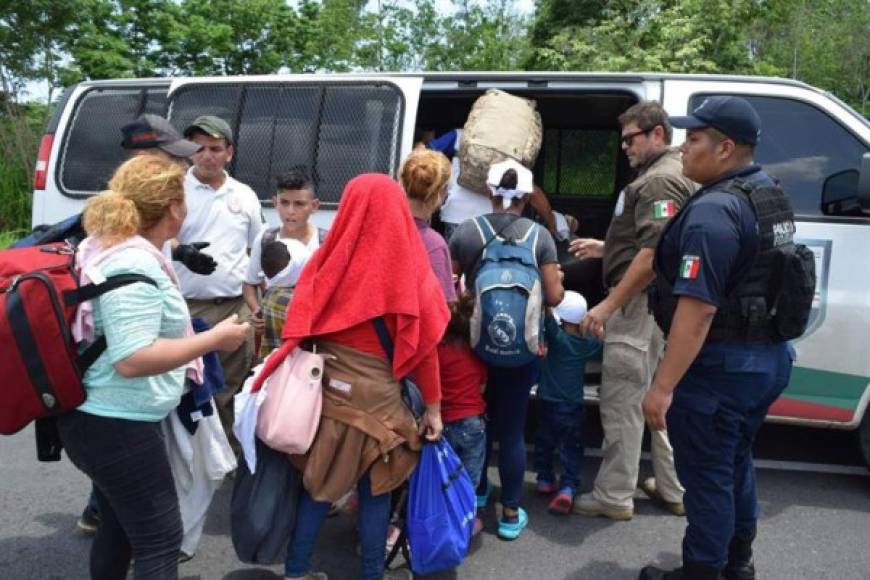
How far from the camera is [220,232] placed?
375 centimetres

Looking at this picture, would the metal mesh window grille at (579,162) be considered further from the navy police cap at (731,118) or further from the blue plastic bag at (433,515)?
the blue plastic bag at (433,515)

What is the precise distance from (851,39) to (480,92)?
23.7m

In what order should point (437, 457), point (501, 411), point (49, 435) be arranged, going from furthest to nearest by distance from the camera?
point (501, 411), point (437, 457), point (49, 435)

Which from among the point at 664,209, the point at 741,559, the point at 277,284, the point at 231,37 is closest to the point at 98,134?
the point at 277,284

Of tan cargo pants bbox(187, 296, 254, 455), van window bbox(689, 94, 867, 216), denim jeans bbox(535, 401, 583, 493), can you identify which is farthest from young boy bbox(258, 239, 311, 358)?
van window bbox(689, 94, 867, 216)

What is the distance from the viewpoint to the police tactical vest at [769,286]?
2.69 m

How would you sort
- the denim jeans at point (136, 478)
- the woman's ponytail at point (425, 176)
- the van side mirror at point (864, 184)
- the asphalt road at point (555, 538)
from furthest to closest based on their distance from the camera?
the van side mirror at point (864, 184)
the asphalt road at point (555, 538)
the woman's ponytail at point (425, 176)
the denim jeans at point (136, 478)

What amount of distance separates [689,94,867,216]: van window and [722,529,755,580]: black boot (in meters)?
1.74

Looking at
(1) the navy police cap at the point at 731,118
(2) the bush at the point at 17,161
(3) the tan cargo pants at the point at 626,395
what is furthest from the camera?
(2) the bush at the point at 17,161

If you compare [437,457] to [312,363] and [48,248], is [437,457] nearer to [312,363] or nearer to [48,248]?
[312,363]

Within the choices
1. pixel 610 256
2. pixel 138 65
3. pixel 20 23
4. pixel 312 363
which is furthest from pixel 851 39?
pixel 312 363

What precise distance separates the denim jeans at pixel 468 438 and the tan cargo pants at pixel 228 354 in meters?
1.23

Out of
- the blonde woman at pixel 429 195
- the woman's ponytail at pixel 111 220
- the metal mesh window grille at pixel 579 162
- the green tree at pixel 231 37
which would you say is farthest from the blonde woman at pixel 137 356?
the green tree at pixel 231 37

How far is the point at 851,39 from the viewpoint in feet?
77.3
